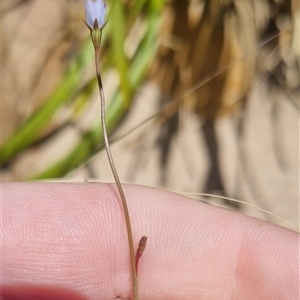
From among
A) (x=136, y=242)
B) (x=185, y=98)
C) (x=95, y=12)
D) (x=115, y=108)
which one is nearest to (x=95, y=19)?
(x=95, y=12)

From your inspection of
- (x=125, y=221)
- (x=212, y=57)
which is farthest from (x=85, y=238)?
(x=212, y=57)

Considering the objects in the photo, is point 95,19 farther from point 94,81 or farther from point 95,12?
point 94,81

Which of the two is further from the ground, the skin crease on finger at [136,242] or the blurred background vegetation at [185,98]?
the blurred background vegetation at [185,98]

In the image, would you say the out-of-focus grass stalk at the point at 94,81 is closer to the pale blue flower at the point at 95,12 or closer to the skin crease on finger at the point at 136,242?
the skin crease on finger at the point at 136,242

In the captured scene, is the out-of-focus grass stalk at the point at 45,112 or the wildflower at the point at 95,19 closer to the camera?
the wildflower at the point at 95,19

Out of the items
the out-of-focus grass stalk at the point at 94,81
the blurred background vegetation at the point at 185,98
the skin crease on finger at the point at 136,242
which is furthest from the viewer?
the blurred background vegetation at the point at 185,98

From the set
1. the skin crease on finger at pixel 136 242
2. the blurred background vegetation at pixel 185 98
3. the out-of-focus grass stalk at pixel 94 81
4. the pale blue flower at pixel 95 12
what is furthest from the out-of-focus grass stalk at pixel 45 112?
the pale blue flower at pixel 95 12
